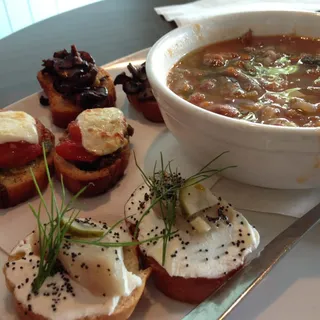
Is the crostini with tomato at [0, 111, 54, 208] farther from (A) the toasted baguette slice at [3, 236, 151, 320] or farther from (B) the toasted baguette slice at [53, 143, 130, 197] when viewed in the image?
(A) the toasted baguette slice at [3, 236, 151, 320]

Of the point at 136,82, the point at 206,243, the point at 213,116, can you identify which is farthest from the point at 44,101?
the point at 206,243

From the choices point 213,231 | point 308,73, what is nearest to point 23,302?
point 213,231

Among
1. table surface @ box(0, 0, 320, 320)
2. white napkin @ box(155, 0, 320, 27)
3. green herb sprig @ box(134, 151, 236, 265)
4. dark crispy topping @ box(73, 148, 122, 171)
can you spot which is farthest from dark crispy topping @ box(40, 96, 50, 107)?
white napkin @ box(155, 0, 320, 27)

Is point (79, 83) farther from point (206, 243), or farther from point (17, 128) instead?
point (206, 243)

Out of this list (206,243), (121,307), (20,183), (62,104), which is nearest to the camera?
(121,307)

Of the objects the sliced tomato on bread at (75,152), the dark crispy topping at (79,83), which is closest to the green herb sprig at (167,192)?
the sliced tomato on bread at (75,152)

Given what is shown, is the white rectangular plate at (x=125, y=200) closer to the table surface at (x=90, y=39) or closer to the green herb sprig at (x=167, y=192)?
the green herb sprig at (x=167, y=192)
